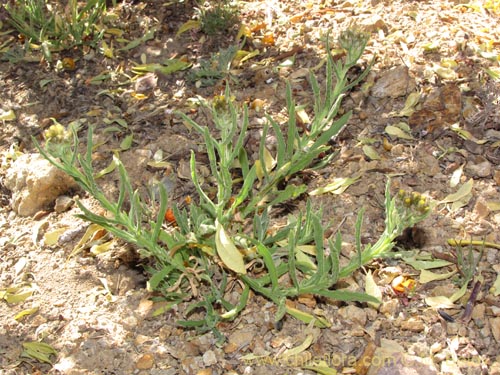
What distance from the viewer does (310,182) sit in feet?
8.92

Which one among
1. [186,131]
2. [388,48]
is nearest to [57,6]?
[186,131]

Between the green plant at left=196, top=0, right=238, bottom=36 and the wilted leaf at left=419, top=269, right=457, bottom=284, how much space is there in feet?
6.45

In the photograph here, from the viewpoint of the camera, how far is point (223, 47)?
3.52 m

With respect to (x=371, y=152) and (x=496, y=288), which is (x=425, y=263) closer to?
(x=496, y=288)

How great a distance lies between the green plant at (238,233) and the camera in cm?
197

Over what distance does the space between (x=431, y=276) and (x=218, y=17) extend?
202 centimetres

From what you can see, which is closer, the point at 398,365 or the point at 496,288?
the point at 398,365

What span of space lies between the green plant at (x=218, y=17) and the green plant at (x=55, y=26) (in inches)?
24.2

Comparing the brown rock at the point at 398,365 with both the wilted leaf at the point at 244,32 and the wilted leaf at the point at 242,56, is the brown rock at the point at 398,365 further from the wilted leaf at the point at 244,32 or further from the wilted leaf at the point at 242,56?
the wilted leaf at the point at 244,32

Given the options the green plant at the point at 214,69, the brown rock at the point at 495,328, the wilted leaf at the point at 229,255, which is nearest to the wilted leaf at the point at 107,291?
the wilted leaf at the point at 229,255

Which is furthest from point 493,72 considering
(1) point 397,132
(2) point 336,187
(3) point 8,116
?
(3) point 8,116

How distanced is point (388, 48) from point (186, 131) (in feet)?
3.87

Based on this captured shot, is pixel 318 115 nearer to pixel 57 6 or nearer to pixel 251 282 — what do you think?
pixel 251 282

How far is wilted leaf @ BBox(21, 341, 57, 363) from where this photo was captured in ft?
7.23
